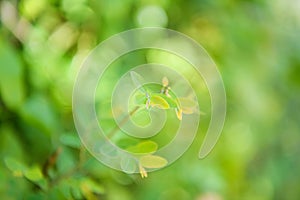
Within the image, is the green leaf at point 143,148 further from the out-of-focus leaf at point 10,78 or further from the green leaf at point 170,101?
the out-of-focus leaf at point 10,78

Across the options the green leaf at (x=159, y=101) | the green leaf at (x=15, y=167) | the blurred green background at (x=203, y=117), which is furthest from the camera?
the blurred green background at (x=203, y=117)

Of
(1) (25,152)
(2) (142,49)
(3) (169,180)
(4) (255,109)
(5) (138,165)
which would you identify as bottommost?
(5) (138,165)

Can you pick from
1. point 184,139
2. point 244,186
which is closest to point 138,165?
point 184,139

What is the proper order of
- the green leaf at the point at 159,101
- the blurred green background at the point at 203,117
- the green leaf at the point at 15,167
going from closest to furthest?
the green leaf at the point at 159,101 → the green leaf at the point at 15,167 → the blurred green background at the point at 203,117

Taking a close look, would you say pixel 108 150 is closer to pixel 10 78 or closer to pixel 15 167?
pixel 15 167

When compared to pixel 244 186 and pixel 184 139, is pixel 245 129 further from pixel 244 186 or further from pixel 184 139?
pixel 184 139

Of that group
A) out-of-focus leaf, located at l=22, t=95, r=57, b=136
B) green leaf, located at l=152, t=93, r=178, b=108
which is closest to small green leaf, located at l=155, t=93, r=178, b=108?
green leaf, located at l=152, t=93, r=178, b=108

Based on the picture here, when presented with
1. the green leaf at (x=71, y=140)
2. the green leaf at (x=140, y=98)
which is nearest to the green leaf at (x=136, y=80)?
the green leaf at (x=140, y=98)

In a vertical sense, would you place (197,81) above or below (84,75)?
above
